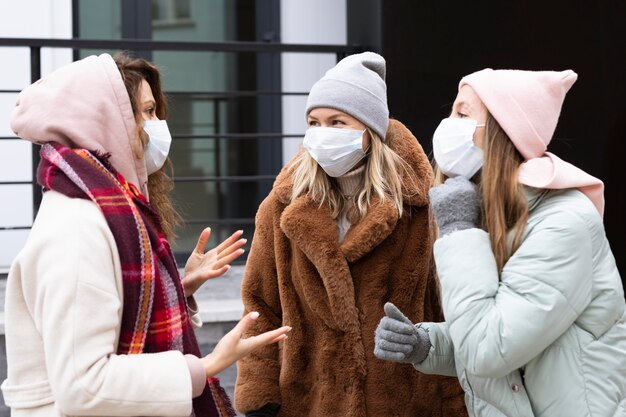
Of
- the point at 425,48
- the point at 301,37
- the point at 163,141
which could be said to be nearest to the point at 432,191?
the point at 163,141

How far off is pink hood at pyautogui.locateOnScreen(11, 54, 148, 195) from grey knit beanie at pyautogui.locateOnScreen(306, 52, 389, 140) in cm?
86

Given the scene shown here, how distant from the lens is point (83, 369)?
2.06 meters

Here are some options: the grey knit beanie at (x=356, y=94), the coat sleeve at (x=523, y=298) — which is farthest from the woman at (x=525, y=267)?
the grey knit beanie at (x=356, y=94)

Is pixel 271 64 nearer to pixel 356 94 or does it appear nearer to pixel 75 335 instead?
pixel 356 94

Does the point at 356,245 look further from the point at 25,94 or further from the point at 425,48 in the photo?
the point at 425,48

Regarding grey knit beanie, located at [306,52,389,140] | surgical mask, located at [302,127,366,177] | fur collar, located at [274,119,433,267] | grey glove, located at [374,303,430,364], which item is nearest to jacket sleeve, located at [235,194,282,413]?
fur collar, located at [274,119,433,267]

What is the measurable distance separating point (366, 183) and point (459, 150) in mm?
582

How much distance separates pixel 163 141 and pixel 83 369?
76 cm

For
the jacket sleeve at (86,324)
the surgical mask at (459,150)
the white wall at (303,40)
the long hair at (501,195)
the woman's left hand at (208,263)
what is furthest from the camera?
the white wall at (303,40)

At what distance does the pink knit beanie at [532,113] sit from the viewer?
2.38 metres

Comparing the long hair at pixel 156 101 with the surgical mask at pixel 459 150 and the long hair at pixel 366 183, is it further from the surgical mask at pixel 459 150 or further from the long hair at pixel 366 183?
the surgical mask at pixel 459 150

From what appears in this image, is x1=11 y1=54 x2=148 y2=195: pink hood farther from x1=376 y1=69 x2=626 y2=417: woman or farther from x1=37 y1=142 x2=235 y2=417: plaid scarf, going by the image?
x1=376 y1=69 x2=626 y2=417: woman

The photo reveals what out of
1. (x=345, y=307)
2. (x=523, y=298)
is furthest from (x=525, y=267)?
(x=345, y=307)

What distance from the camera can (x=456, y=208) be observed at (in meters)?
2.43
